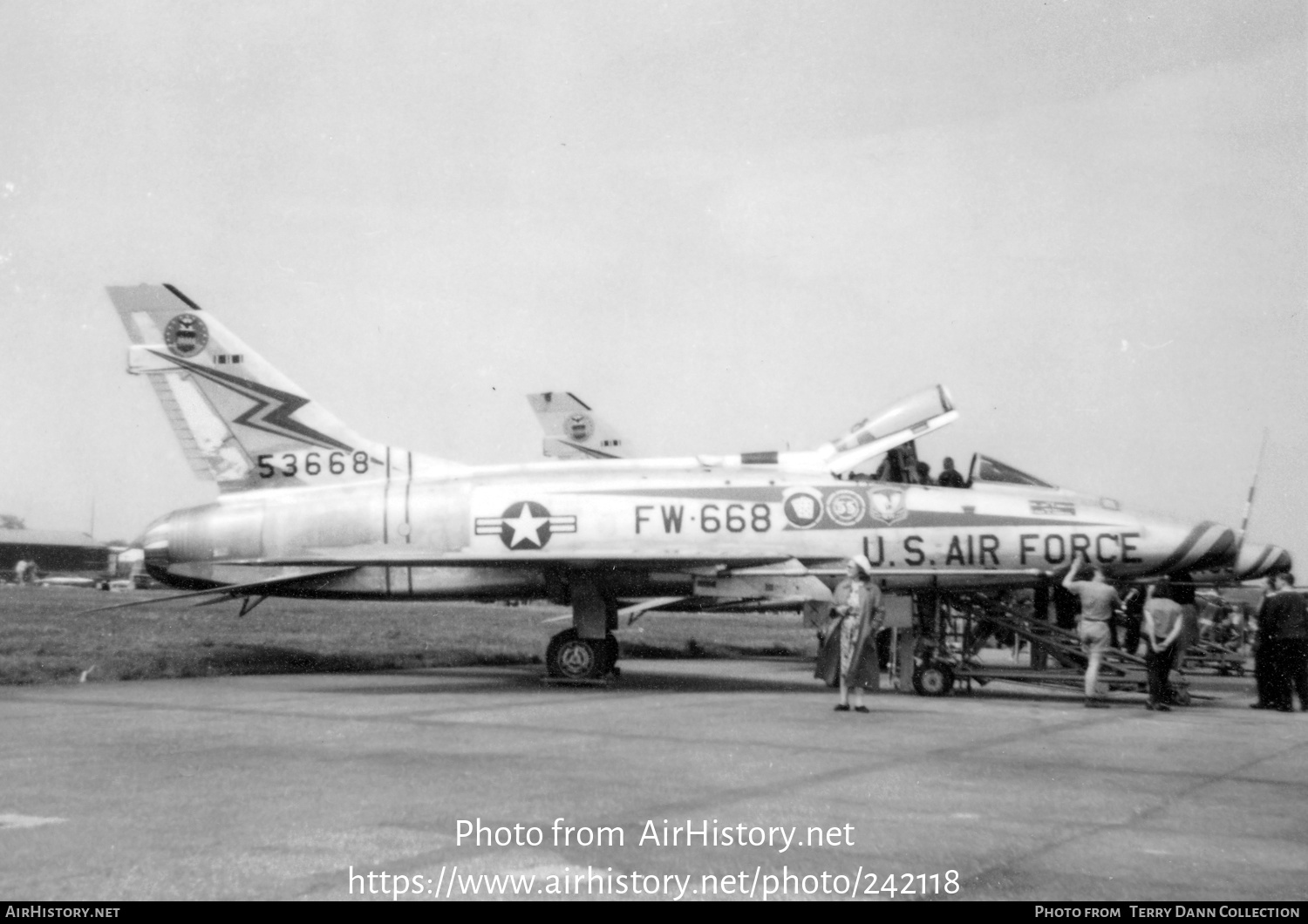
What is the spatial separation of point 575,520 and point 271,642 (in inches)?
303

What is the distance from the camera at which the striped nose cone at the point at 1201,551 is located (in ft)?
48.9

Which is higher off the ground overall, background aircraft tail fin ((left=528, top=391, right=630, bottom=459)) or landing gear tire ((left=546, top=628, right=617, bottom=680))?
background aircraft tail fin ((left=528, top=391, right=630, bottom=459))

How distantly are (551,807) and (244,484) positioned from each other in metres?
11.3

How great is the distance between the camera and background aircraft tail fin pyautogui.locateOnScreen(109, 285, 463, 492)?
1675 centimetres

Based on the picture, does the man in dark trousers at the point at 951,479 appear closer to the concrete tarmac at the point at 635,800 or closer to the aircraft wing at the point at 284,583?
the concrete tarmac at the point at 635,800

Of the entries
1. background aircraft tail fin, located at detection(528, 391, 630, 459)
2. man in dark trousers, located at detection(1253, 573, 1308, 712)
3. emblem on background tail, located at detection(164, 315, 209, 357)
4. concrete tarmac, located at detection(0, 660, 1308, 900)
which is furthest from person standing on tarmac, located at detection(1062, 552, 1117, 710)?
background aircraft tail fin, located at detection(528, 391, 630, 459)

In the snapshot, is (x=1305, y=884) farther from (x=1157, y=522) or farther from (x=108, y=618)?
(x=108, y=618)

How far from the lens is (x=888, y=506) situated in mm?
15273

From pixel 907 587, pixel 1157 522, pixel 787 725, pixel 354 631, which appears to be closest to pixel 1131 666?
pixel 1157 522

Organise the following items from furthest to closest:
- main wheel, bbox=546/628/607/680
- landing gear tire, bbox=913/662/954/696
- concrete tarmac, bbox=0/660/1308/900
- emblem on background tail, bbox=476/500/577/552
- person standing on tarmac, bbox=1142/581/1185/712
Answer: main wheel, bbox=546/628/607/680, emblem on background tail, bbox=476/500/577/552, landing gear tire, bbox=913/662/954/696, person standing on tarmac, bbox=1142/581/1185/712, concrete tarmac, bbox=0/660/1308/900

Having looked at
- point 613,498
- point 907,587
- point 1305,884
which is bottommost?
point 1305,884

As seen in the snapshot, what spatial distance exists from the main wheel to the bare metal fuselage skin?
678 millimetres

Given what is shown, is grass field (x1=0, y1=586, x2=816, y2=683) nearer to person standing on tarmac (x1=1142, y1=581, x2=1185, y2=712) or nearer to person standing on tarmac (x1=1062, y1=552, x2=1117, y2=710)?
person standing on tarmac (x1=1062, y1=552, x2=1117, y2=710)

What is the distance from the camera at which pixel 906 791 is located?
7.28 meters
